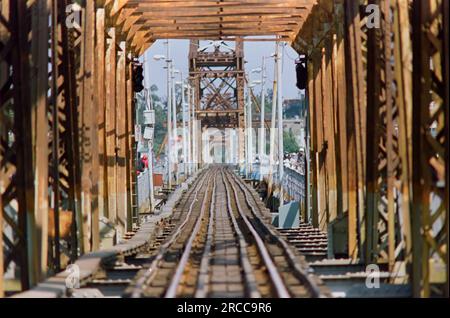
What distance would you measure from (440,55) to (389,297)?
8.32 ft

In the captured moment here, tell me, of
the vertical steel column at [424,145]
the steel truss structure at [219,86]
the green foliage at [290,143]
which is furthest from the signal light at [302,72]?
the green foliage at [290,143]

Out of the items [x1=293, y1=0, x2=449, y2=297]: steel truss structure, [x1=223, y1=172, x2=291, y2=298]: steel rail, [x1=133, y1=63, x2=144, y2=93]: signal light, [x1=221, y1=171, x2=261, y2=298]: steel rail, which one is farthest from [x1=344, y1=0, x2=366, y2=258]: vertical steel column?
[x1=133, y1=63, x2=144, y2=93]: signal light

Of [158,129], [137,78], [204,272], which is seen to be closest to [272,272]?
[204,272]

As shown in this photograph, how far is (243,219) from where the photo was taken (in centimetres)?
2612

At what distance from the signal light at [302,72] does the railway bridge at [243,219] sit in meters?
0.04

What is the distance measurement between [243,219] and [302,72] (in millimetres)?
4137

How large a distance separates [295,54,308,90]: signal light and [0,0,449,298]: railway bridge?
4cm

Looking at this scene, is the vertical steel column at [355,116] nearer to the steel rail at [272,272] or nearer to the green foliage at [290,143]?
the steel rail at [272,272]

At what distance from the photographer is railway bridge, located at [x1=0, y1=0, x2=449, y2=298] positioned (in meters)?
10.4

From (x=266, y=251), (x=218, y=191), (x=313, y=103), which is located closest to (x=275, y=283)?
(x=266, y=251)

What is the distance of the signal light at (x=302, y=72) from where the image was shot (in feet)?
83.6

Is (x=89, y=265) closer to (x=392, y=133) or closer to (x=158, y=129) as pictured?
(x=392, y=133)

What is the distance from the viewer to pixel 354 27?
14.7 metres

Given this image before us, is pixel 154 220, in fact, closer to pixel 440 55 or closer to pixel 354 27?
pixel 354 27
